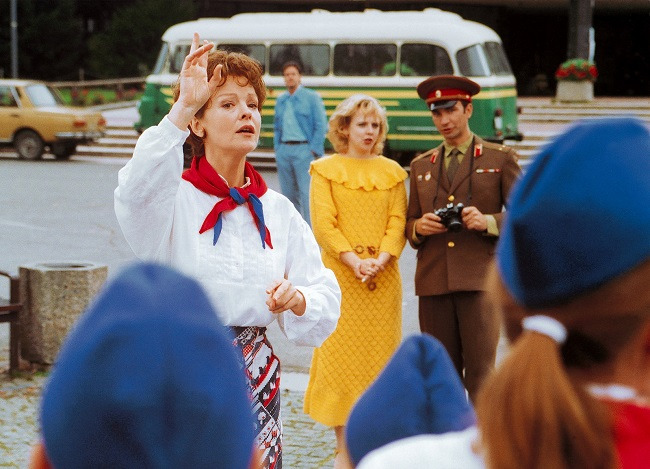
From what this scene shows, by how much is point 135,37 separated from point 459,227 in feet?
114

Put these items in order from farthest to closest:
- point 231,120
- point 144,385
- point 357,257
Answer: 1. point 357,257
2. point 231,120
3. point 144,385

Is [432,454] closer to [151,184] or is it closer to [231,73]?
[151,184]

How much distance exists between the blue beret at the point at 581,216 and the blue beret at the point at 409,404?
12.8 inches

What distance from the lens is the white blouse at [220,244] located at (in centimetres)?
339

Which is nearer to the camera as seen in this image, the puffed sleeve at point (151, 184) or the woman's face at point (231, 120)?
the puffed sleeve at point (151, 184)

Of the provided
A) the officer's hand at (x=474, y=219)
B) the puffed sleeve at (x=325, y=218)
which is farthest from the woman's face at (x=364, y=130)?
the officer's hand at (x=474, y=219)

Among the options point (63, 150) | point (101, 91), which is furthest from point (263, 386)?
point (101, 91)

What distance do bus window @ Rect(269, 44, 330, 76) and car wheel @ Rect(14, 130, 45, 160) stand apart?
17.5ft

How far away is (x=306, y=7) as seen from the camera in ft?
130

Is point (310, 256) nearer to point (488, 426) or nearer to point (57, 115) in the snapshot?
point (488, 426)

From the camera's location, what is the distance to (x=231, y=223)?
3.60m

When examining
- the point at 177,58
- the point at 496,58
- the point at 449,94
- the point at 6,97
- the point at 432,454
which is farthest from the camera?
the point at 177,58

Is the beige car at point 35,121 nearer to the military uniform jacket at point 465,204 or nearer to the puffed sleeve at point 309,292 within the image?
the military uniform jacket at point 465,204

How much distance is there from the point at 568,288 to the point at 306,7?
1534 inches
